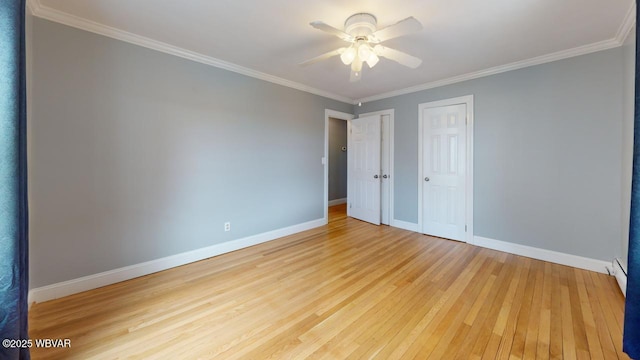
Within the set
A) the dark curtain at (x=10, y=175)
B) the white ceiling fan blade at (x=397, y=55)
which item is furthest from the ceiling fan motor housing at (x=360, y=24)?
the dark curtain at (x=10, y=175)

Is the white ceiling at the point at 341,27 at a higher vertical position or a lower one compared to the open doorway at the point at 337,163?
higher

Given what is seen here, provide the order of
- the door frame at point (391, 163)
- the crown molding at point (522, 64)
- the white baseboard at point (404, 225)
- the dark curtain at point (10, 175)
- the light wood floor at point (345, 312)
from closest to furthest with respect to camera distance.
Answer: the dark curtain at point (10, 175) → the light wood floor at point (345, 312) → the crown molding at point (522, 64) → the white baseboard at point (404, 225) → the door frame at point (391, 163)

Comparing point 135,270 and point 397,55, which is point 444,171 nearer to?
point 397,55

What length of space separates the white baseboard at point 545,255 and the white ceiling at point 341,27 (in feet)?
7.76

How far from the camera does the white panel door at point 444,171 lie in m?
3.75

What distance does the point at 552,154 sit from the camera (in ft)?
9.80

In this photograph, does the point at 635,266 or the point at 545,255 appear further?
the point at 545,255

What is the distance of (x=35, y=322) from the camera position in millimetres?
1855

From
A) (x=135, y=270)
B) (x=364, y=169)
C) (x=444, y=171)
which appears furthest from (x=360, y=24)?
(x=135, y=270)

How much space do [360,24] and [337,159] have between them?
489cm

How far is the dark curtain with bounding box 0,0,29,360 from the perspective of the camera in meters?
0.98

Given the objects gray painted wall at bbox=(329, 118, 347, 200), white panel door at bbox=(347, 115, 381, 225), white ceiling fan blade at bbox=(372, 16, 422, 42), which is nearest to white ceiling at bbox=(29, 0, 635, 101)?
white ceiling fan blade at bbox=(372, 16, 422, 42)

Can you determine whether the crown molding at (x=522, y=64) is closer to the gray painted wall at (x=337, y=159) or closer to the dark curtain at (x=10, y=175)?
the gray painted wall at (x=337, y=159)

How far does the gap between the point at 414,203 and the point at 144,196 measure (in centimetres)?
397
